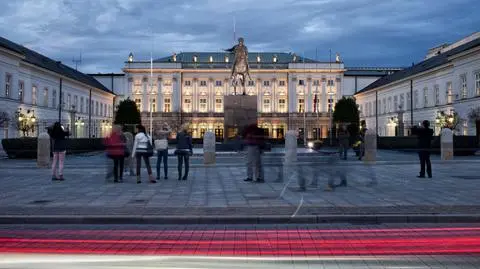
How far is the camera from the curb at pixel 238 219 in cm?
1047

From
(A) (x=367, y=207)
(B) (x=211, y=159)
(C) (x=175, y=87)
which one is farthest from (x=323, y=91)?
(A) (x=367, y=207)

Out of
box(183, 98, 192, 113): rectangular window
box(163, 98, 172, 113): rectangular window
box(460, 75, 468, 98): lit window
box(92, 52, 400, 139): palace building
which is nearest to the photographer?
box(460, 75, 468, 98): lit window

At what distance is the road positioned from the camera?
6.02m

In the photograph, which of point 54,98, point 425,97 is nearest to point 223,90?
point 54,98

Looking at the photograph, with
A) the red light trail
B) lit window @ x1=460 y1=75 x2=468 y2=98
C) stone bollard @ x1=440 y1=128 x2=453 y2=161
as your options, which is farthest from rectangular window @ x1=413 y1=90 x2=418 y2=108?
the red light trail

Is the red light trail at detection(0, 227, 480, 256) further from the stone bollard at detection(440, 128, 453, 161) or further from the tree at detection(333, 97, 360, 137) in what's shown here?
the tree at detection(333, 97, 360, 137)

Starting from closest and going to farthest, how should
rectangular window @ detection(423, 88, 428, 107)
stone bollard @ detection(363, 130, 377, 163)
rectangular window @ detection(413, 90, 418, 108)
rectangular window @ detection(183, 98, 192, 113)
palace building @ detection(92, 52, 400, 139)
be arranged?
stone bollard @ detection(363, 130, 377, 163)
rectangular window @ detection(423, 88, 428, 107)
rectangular window @ detection(413, 90, 418, 108)
palace building @ detection(92, 52, 400, 139)
rectangular window @ detection(183, 98, 192, 113)

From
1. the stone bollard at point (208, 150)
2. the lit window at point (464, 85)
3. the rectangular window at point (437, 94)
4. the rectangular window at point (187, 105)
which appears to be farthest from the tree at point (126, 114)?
the stone bollard at point (208, 150)

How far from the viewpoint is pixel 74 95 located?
84.1 meters

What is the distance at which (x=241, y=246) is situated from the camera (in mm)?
7660

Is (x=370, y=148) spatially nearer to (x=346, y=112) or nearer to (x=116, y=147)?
(x=116, y=147)

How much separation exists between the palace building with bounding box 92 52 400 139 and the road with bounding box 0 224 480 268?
10511 centimetres

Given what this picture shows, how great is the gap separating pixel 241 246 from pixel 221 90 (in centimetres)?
11045

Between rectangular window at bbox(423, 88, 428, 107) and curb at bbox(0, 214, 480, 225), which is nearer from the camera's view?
curb at bbox(0, 214, 480, 225)
